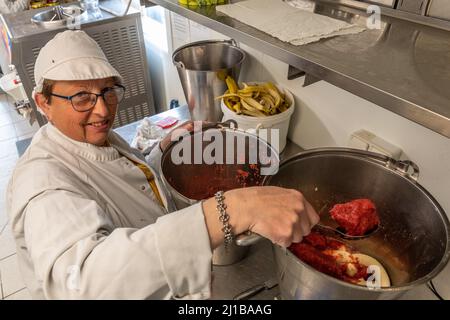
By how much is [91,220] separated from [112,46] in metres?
1.77

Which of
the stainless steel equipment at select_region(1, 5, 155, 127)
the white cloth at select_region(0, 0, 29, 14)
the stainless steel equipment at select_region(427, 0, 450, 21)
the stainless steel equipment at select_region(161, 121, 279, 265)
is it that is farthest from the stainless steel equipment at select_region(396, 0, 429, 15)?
the white cloth at select_region(0, 0, 29, 14)

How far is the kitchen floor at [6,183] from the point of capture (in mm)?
1658

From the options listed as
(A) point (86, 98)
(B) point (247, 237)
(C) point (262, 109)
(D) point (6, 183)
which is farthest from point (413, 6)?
(D) point (6, 183)

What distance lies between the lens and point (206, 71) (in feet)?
3.88

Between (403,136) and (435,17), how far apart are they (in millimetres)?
298

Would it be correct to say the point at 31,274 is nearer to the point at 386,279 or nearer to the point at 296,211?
the point at 296,211

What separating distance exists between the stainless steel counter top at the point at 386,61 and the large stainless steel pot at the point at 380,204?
0.71 feet

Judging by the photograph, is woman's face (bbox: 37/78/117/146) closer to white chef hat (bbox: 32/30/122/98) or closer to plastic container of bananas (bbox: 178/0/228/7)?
white chef hat (bbox: 32/30/122/98)

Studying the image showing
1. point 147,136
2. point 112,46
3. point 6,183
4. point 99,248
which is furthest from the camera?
point 6,183

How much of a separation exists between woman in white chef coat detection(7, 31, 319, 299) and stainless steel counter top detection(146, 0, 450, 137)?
24 cm

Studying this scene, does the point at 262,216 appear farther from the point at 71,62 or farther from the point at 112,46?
the point at 112,46

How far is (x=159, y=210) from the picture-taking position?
0.95 m

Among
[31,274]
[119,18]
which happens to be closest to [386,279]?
[31,274]

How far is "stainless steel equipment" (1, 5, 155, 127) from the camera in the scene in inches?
72.7
